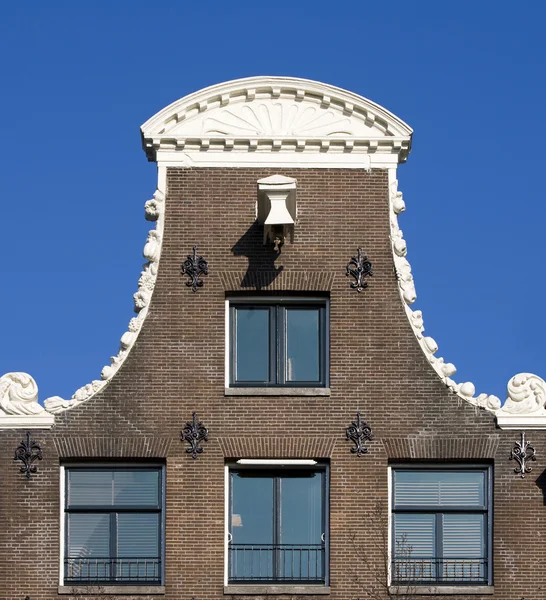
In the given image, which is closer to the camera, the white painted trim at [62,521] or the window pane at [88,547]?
the white painted trim at [62,521]

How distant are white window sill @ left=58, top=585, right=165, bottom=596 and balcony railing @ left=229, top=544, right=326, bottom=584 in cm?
139

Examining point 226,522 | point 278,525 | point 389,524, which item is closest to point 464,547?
point 389,524

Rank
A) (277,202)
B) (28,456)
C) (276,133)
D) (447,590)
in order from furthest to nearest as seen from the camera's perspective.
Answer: (276,133) < (277,202) < (28,456) < (447,590)

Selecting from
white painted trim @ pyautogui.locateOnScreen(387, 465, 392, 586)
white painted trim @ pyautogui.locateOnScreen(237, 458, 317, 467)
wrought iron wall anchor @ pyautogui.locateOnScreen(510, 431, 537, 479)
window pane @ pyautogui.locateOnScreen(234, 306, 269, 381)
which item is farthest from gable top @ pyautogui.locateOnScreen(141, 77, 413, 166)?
white painted trim @ pyautogui.locateOnScreen(387, 465, 392, 586)

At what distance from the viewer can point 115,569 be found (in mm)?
33406

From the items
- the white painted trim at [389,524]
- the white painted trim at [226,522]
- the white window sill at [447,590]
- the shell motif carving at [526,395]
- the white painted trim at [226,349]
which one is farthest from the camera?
the white painted trim at [226,349]

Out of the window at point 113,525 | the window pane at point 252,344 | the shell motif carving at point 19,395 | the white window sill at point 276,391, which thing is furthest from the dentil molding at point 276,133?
the window at point 113,525

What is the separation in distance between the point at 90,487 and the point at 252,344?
384 cm

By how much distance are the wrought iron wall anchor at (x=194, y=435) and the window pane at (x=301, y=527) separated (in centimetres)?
159

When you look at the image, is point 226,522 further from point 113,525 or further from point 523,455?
point 523,455

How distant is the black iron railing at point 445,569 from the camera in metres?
33.3

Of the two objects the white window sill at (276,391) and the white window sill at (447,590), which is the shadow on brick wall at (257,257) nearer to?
the white window sill at (276,391)

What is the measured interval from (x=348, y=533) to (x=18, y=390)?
633 centimetres

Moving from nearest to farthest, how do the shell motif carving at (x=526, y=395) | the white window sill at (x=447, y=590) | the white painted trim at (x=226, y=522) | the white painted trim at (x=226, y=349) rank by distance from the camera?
1. the white window sill at (x=447, y=590)
2. the white painted trim at (x=226, y=522)
3. the shell motif carving at (x=526, y=395)
4. the white painted trim at (x=226, y=349)
